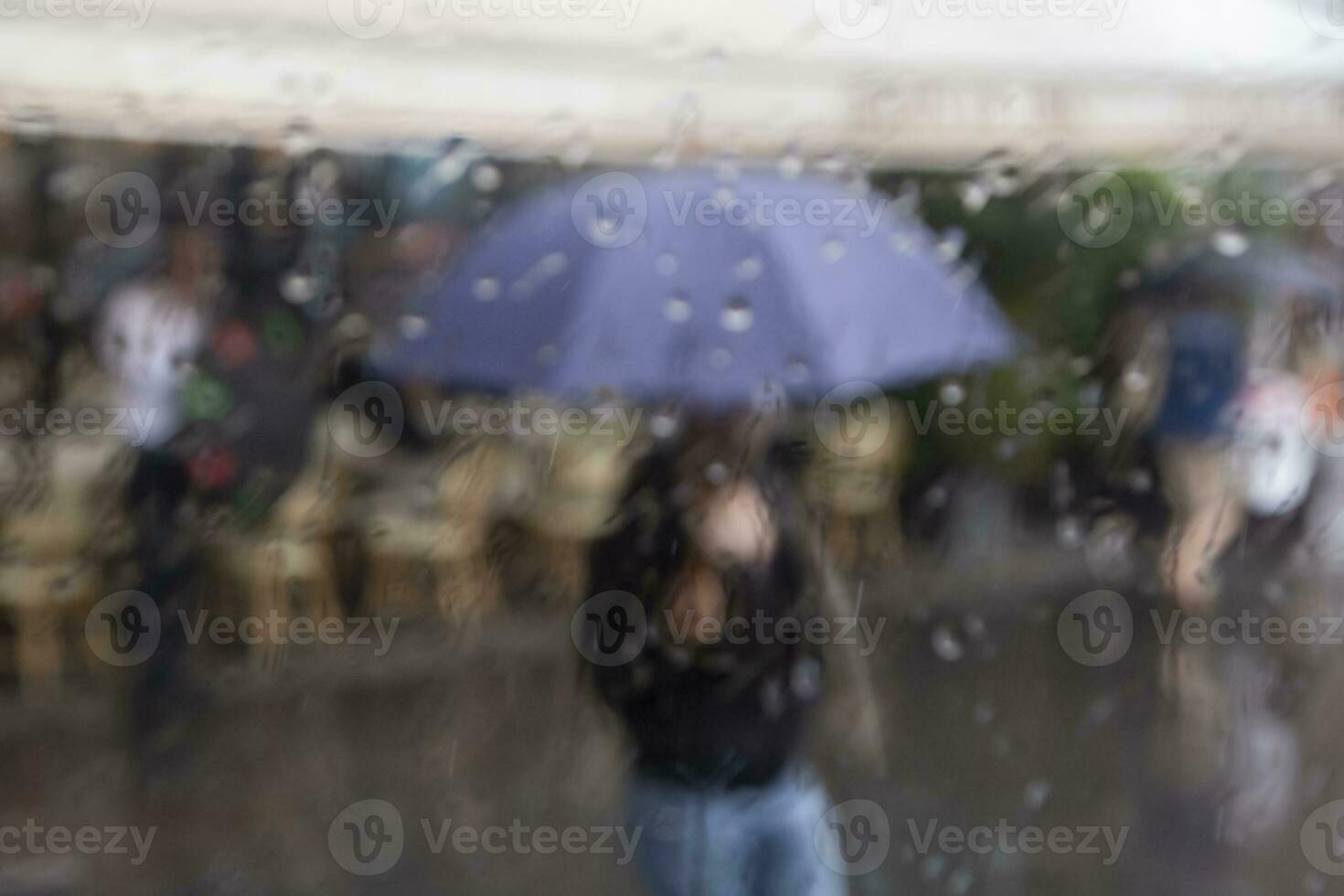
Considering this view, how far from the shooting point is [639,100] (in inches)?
69.4

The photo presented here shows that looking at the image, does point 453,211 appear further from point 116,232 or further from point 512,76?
point 116,232

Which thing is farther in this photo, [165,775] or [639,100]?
[165,775]

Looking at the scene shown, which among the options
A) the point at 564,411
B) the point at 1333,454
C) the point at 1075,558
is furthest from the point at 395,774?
the point at 1333,454

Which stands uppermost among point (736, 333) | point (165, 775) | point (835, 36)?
point (835, 36)

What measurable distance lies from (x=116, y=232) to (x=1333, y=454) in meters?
2.48
